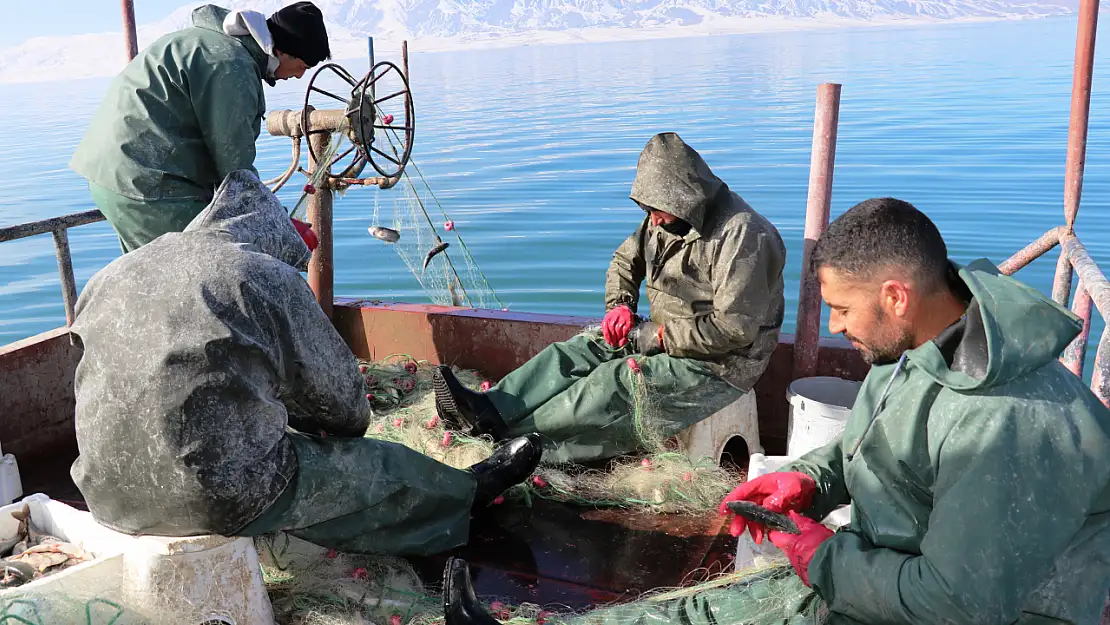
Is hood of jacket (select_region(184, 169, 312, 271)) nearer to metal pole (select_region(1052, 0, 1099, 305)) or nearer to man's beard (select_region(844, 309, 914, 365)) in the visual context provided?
man's beard (select_region(844, 309, 914, 365))

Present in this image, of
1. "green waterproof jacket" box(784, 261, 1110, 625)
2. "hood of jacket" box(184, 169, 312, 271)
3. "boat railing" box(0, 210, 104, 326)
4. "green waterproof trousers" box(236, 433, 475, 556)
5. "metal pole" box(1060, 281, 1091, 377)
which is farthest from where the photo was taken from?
"boat railing" box(0, 210, 104, 326)

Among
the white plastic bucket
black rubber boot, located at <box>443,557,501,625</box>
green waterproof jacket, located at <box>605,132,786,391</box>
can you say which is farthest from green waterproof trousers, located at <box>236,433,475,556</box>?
the white plastic bucket

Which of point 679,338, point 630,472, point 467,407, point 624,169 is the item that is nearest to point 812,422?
point 679,338

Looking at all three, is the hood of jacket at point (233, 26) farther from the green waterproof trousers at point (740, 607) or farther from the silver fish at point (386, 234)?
the green waterproof trousers at point (740, 607)

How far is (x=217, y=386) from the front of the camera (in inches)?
99.7

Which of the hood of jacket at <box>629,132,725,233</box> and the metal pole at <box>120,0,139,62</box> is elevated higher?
the metal pole at <box>120,0,139,62</box>

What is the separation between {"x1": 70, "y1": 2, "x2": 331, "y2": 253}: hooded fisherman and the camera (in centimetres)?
395

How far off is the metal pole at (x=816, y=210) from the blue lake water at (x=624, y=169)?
3.51 m

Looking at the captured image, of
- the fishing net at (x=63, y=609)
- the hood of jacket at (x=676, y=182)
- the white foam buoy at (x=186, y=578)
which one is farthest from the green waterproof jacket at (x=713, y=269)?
the fishing net at (x=63, y=609)

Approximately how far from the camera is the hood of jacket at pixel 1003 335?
1.79 m

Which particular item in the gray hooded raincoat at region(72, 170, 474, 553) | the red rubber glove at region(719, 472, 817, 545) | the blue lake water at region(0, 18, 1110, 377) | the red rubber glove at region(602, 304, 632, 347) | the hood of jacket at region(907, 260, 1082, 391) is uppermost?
the hood of jacket at region(907, 260, 1082, 391)

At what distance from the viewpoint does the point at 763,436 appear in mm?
4641

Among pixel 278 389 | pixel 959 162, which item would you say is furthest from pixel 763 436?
pixel 959 162

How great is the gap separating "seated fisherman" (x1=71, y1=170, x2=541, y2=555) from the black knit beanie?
4.80 ft
